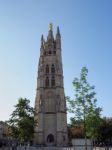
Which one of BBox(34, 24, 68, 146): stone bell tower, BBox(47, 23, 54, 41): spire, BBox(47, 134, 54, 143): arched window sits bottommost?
BBox(47, 134, 54, 143): arched window

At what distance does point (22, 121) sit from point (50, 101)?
123 feet

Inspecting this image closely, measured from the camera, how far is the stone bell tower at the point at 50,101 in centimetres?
8456

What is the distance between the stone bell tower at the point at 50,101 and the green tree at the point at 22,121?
101 ft

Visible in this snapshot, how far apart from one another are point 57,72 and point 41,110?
12.6 metres

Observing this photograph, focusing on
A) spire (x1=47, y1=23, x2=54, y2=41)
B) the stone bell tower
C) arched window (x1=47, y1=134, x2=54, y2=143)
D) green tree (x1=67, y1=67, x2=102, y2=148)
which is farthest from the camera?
spire (x1=47, y1=23, x2=54, y2=41)

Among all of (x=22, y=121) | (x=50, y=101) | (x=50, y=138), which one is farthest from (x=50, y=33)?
(x=22, y=121)

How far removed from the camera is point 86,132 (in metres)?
35.6

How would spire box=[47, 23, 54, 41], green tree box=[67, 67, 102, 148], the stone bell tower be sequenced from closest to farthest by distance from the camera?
green tree box=[67, 67, 102, 148] < the stone bell tower < spire box=[47, 23, 54, 41]

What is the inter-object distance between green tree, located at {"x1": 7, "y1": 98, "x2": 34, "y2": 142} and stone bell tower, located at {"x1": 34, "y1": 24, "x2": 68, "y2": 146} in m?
30.8

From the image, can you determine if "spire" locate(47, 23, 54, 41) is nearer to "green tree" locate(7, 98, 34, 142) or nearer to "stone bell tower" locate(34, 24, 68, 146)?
"stone bell tower" locate(34, 24, 68, 146)

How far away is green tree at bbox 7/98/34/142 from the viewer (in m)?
51.4

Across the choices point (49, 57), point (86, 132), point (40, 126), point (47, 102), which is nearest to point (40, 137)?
point (40, 126)

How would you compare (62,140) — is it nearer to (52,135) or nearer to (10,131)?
(52,135)

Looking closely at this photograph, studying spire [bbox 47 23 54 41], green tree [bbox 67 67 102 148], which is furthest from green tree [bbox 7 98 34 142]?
spire [bbox 47 23 54 41]
